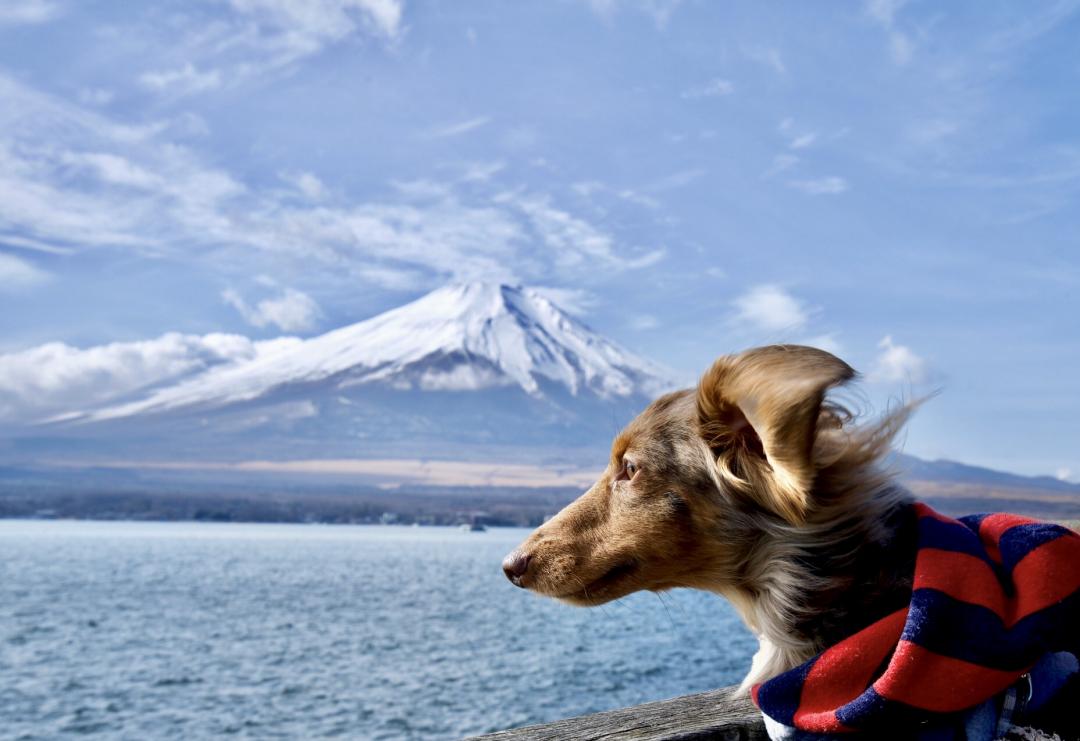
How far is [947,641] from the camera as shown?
2084 mm

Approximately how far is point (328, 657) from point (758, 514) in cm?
5174

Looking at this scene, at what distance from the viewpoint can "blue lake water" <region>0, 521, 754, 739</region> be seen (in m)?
37.8

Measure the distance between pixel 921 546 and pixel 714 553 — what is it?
0.58 m

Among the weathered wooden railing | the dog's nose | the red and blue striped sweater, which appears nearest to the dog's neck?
the red and blue striped sweater

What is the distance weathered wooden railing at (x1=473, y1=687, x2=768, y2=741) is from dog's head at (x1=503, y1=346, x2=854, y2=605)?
0.34m

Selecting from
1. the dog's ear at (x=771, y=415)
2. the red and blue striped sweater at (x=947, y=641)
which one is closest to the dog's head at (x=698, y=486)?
the dog's ear at (x=771, y=415)

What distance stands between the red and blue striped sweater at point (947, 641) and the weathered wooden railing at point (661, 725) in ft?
1.33

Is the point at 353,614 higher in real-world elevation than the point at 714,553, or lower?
lower

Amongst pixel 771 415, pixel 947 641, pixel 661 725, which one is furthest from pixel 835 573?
pixel 661 725

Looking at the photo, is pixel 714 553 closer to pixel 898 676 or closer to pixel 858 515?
pixel 858 515

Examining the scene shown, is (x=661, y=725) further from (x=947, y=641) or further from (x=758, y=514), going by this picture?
(x=947, y=641)

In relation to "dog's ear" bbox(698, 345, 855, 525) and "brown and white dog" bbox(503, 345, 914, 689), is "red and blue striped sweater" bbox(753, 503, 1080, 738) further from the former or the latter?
"dog's ear" bbox(698, 345, 855, 525)

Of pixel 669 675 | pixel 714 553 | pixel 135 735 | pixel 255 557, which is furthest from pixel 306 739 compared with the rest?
pixel 255 557

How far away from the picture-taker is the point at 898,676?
6.84ft
